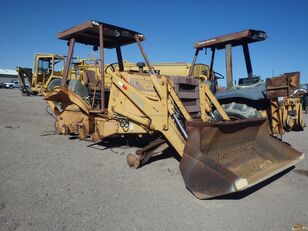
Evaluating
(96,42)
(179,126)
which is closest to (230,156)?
(179,126)

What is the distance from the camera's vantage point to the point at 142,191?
3863mm

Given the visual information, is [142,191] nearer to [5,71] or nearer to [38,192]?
[38,192]

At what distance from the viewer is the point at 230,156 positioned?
4.41 metres

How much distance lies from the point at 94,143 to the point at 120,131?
4.67 feet

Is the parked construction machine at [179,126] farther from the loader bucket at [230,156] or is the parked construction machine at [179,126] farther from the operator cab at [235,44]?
the operator cab at [235,44]

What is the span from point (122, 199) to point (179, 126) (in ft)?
4.77

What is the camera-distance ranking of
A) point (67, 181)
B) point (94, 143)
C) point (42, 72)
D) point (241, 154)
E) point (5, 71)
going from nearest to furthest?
point (67, 181)
point (241, 154)
point (94, 143)
point (42, 72)
point (5, 71)

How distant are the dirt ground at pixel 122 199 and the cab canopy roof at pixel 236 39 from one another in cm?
280

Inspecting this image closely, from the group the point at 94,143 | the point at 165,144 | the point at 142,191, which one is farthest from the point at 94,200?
the point at 94,143

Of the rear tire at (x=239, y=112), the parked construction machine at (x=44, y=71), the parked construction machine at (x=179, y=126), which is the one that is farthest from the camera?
the parked construction machine at (x=44, y=71)

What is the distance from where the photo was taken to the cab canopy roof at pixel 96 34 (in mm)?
6160

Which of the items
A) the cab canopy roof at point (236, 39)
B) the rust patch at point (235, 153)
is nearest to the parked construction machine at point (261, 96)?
the cab canopy roof at point (236, 39)

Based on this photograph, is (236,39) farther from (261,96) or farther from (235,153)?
(235,153)

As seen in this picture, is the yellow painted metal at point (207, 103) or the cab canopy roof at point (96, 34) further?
the cab canopy roof at point (96, 34)
